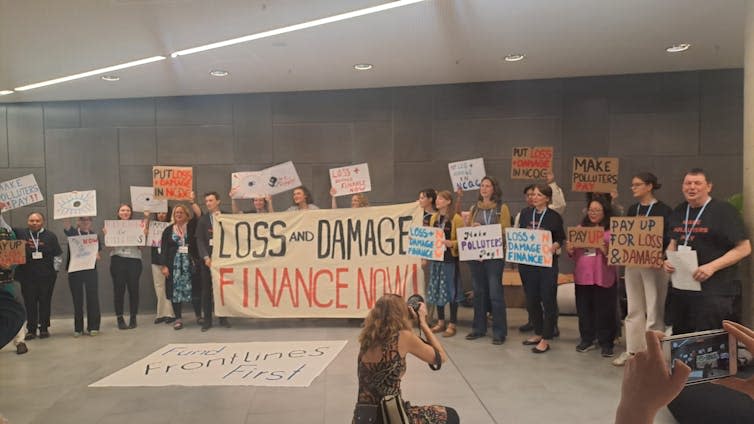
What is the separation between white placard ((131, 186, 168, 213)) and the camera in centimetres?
730

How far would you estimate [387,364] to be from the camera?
8.71 feet


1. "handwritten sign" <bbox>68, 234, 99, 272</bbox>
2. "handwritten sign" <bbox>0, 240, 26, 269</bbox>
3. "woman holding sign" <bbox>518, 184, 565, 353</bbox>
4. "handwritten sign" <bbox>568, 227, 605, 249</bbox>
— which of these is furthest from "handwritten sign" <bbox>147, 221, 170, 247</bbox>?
"handwritten sign" <bbox>568, 227, 605, 249</bbox>

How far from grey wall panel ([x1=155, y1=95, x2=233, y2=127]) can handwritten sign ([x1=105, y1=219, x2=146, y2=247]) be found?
6.31ft

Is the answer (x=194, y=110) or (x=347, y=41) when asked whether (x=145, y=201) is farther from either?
(x=347, y=41)

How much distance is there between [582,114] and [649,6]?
115 inches

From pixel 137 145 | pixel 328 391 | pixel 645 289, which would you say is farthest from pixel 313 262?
pixel 137 145

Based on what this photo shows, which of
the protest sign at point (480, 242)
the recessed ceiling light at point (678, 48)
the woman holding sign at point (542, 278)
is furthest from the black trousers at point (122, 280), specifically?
the recessed ceiling light at point (678, 48)

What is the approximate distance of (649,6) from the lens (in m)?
4.68

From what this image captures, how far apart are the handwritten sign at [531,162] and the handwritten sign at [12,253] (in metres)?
5.53

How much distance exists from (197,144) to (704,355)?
25.7 ft

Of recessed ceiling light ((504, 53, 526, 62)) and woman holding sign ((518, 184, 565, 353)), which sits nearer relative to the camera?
woman holding sign ((518, 184, 565, 353))

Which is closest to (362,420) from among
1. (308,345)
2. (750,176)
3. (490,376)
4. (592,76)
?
(490,376)

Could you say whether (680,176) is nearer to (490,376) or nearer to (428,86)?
(428,86)

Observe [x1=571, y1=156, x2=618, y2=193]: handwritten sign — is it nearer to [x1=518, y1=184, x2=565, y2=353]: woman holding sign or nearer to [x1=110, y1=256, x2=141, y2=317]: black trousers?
[x1=518, y1=184, x2=565, y2=353]: woman holding sign
